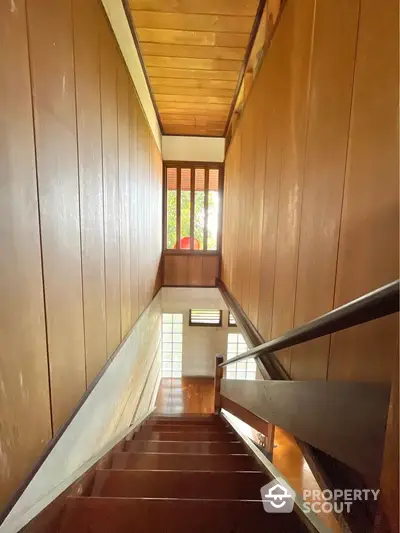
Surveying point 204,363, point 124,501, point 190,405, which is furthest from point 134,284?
point 204,363

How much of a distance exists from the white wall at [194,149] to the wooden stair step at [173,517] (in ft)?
16.3

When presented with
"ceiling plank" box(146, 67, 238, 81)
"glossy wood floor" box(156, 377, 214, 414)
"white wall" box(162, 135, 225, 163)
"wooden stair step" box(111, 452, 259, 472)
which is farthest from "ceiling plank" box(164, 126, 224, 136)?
"glossy wood floor" box(156, 377, 214, 414)

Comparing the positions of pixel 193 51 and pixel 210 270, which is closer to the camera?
pixel 193 51

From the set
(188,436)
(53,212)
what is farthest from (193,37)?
(188,436)

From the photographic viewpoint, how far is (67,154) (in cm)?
132

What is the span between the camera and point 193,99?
Result: 3975 millimetres

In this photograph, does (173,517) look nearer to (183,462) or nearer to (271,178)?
(183,462)

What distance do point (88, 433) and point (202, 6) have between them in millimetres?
3070

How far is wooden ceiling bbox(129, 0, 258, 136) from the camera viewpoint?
2398 millimetres

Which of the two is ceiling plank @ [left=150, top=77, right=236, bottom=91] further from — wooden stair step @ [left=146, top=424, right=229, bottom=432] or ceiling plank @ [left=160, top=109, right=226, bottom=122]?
wooden stair step @ [left=146, top=424, right=229, bottom=432]

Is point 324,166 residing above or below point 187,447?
above

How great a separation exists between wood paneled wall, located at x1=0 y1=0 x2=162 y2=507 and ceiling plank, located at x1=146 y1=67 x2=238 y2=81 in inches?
54.2

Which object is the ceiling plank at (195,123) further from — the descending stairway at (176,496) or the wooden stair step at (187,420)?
the descending stairway at (176,496)
